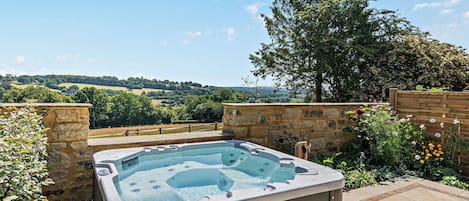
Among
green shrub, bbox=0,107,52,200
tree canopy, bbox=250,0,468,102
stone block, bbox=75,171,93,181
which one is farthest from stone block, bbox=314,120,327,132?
tree canopy, bbox=250,0,468,102

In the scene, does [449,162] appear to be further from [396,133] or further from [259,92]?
[259,92]

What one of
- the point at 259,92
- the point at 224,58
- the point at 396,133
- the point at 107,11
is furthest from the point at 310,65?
the point at 107,11

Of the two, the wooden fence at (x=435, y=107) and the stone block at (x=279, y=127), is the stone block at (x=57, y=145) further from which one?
the wooden fence at (x=435, y=107)

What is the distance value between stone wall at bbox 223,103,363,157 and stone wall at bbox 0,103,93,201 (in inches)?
75.8

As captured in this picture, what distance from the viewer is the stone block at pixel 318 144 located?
15.7ft

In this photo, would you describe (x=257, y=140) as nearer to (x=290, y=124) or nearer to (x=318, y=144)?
(x=290, y=124)

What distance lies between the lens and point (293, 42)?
995 centimetres

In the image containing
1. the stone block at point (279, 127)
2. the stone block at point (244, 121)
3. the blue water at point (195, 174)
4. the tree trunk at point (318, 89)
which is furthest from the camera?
the tree trunk at point (318, 89)

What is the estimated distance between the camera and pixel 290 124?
15.0 ft

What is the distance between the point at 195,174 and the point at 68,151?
143 centimetres

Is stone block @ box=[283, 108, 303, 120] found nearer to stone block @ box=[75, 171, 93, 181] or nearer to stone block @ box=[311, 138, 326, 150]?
stone block @ box=[311, 138, 326, 150]

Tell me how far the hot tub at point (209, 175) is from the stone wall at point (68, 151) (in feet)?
1.11

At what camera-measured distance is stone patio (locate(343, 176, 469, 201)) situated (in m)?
3.39

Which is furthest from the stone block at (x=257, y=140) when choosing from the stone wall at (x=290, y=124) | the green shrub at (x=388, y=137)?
the green shrub at (x=388, y=137)
